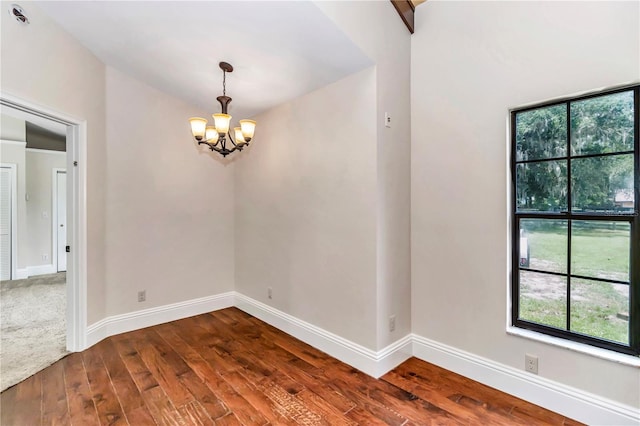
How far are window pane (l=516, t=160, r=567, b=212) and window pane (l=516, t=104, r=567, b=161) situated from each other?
8 cm

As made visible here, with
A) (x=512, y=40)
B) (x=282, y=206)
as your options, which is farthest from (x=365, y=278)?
(x=512, y=40)

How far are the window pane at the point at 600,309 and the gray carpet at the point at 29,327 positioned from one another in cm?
427

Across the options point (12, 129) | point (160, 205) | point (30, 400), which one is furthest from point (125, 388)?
point (12, 129)

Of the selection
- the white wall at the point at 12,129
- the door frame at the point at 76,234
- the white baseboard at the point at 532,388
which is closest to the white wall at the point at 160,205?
the door frame at the point at 76,234

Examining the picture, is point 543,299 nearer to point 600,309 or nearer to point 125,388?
point 600,309

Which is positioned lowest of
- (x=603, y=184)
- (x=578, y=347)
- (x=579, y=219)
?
(x=578, y=347)

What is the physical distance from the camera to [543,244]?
2.24 m

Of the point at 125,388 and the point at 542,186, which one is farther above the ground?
the point at 542,186

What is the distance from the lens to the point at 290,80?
2.95 m

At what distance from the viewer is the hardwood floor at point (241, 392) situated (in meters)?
2.02

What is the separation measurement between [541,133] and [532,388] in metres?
1.87

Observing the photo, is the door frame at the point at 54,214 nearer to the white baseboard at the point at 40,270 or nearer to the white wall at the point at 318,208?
the white baseboard at the point at 40,270

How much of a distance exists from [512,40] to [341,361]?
3.01 m

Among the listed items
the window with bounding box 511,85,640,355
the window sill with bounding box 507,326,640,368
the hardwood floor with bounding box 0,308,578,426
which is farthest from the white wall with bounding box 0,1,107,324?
the window sill with bounding box 507,326,640,368
